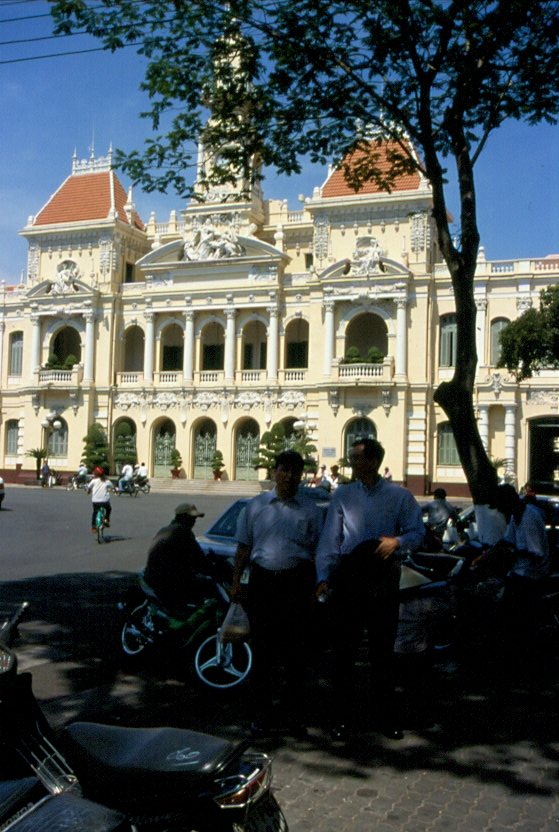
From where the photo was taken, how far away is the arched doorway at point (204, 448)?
43125 millimetres

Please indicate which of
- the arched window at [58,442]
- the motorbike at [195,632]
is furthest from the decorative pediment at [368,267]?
the motorbike at [195,632]

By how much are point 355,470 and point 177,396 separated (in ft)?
126

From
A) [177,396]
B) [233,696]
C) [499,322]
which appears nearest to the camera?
[233,696]

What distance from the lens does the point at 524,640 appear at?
7719 millimetres

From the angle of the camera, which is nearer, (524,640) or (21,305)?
(524,640)

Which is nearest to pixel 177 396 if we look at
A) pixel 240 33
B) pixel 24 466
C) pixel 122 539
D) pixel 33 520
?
pixel 24 466

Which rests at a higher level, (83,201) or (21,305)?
(83,201)

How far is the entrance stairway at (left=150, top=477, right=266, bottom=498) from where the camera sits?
128ft

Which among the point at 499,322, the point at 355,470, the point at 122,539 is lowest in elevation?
the point at 122,539

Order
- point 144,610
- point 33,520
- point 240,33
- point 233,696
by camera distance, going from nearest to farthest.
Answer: point 233,696, point 144,610, point 240,33, point 33,520

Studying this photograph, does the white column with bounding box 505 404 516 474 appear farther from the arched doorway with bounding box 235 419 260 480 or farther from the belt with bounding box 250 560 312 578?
the belt with bounding box 250 560 312 578

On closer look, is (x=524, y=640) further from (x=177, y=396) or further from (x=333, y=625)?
(x=177, y=396)

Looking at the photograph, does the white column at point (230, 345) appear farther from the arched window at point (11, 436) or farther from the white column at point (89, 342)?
the arched window at point (11, 436)

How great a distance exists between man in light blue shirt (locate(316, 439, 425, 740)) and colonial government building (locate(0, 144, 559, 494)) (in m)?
32.9
